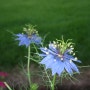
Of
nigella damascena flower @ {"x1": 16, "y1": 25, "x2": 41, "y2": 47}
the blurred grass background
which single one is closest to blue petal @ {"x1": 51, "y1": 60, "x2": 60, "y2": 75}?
nigella damascena flower @ {"x1": 16, "y1": 25, "x2": 41, "y2": 47}

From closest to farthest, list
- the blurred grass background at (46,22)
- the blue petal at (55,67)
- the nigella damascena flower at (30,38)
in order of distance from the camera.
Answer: the blue petal at (55,67)
the nigella damascena flower at (30,38)
the blurred grass background at (46,22)

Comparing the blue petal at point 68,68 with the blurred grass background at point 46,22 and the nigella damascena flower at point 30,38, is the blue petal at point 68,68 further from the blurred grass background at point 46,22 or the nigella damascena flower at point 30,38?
the blurred grass background at point 46,22

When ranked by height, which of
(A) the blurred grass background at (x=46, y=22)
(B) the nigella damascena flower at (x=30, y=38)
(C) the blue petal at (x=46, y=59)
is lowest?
(C) the blue petal at (x=46, y=59)

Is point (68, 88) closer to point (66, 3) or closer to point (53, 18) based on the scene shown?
point (53, 18)

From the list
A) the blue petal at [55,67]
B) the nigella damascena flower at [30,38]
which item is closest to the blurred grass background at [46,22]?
the nigella damascena flower at [30,38]

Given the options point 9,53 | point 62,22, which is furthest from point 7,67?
point 62,22

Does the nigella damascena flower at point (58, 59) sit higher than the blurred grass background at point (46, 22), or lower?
lower
